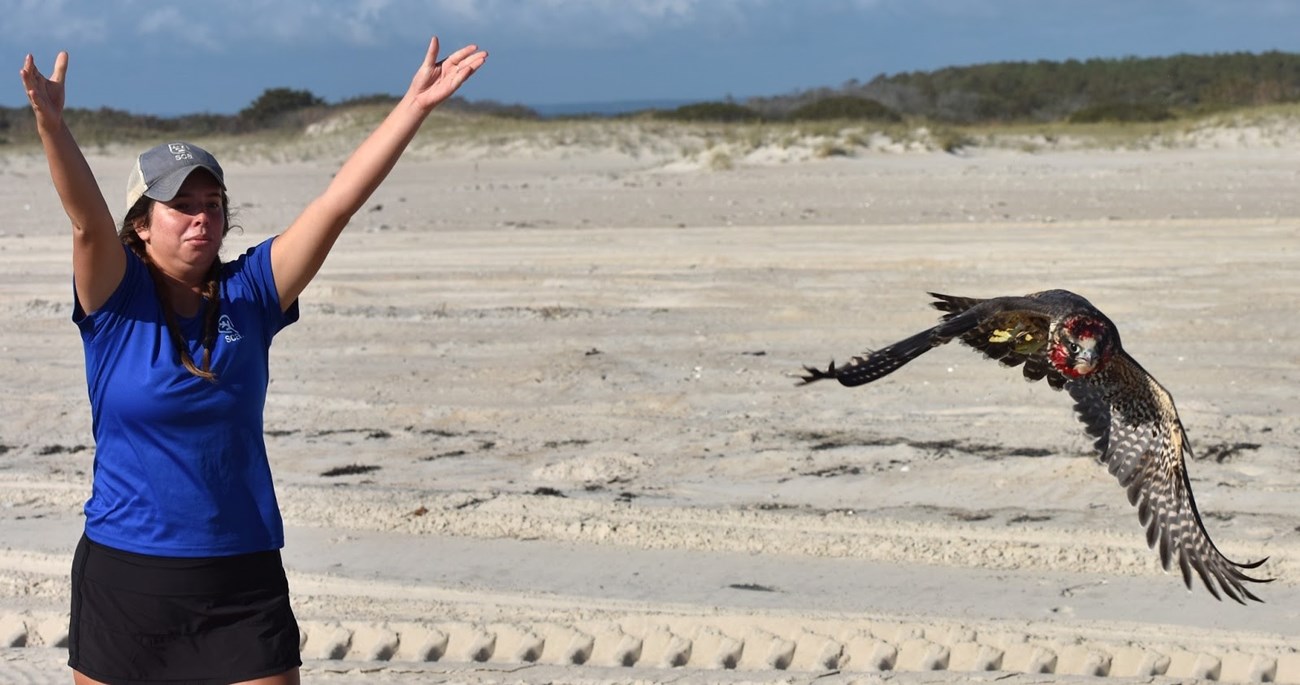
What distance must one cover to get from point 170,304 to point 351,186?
17.6 inches

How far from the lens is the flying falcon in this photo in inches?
186

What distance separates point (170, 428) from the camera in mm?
3234

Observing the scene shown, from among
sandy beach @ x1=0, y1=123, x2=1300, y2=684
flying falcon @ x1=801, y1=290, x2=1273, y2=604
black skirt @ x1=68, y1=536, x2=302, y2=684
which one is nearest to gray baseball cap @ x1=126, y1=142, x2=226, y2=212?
black skirt @ x1=68, y1=536, x2=302, y2=684

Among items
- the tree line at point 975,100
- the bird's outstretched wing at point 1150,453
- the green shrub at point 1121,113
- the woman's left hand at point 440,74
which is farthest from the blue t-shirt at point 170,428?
the green shrub at point 1121,113

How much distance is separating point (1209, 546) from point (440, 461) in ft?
13.2

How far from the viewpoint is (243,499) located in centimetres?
333

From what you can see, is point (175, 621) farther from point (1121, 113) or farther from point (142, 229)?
point (1121, 113)

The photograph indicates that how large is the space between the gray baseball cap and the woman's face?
0.02 m

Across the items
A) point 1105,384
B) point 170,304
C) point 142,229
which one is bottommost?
point 1105,384

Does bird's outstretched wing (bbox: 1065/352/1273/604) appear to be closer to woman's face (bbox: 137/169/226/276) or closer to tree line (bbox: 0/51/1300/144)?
woman's face (bbox: 137/169/226/276)

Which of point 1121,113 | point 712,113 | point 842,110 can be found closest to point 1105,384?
point 1121,113

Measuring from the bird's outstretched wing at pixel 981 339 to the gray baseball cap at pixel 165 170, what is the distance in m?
1.65

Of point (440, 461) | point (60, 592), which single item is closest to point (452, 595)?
point (60, 592)

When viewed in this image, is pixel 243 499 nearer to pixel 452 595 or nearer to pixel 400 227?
pixel 452 595
